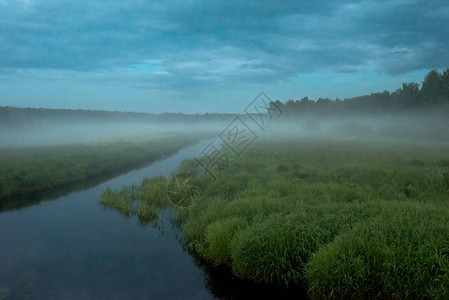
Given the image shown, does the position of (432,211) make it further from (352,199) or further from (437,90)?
(437,90)

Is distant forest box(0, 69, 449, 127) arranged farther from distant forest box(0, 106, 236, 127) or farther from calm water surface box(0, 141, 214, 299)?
calm water surface box(0, 141, 214, 299)

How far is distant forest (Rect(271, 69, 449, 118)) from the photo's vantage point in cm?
6166

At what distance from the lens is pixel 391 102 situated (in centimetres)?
7975

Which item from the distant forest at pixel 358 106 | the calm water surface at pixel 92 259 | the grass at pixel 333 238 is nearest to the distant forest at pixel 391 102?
the distant forest at pixel 358 106

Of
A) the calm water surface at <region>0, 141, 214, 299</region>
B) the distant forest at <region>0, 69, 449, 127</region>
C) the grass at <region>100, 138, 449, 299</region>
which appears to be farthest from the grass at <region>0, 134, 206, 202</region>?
the distant forest at <region>0, 69, 449, 127</region>

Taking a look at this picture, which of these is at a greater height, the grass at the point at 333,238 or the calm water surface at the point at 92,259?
the grass at the point at 333,238

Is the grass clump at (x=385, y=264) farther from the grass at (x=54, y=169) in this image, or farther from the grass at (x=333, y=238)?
the grass at (x=54, y=169)

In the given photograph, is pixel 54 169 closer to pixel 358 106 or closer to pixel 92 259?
pixel 92 259

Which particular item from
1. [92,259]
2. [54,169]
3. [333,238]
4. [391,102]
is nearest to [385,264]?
[333,238]

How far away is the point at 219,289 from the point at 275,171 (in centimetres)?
1210

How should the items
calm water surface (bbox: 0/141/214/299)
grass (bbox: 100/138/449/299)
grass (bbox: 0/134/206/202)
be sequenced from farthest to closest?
1. grass (bbox: 0/134/206/202)
2. calm water surface (bbox: 0/141/214/299)
3. grass (bbox: 100/138/449/299)

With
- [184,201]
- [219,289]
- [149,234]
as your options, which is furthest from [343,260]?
[184,201]

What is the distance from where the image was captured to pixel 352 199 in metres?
12.7

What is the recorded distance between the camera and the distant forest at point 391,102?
61656 millimetres
